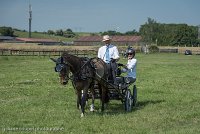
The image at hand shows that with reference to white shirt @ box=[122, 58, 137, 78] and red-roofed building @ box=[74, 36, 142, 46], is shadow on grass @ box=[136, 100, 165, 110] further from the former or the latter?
red-roofed building @ box=[74, 36, 142, 46]

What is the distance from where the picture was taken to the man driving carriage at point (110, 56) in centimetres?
1342

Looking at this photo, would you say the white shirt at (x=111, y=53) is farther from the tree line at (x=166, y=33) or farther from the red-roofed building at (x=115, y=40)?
the red-roofed building at (x=115, y=40)

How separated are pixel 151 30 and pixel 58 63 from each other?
159451mm

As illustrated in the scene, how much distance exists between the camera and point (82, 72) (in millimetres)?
12062

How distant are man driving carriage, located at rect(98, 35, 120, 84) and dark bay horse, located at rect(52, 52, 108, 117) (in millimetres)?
491

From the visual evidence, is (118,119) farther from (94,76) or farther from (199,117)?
(199,117)

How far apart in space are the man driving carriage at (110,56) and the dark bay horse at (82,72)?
19.3 inches

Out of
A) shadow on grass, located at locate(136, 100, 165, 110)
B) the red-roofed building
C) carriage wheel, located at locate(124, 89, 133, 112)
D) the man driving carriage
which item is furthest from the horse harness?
the red-roofed building

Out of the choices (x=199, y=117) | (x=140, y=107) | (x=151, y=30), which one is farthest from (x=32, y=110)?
(x=151, y=30)

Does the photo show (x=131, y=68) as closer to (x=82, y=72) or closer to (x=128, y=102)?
(x=128, y=102)

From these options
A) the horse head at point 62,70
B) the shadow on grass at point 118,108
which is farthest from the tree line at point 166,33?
the horse head at point 62,70

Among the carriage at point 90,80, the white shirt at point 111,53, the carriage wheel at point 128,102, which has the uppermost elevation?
the white shirt at point 111,53

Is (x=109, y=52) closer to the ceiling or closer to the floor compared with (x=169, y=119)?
closer to the ceiling

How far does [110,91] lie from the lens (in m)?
13.7
